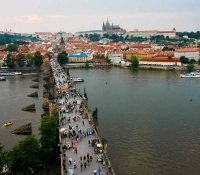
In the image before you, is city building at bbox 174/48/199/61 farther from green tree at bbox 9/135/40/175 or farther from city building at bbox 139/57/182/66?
green tree at bbox 9/135/40/175

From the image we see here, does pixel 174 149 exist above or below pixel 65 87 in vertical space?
below

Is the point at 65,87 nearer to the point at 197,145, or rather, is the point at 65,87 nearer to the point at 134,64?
the point at 197,145

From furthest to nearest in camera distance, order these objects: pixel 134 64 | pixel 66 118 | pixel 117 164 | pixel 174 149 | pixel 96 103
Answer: pixel 134 64
pixel 96 103
pixel 66 118
pixel 174 149
pixel 117 164

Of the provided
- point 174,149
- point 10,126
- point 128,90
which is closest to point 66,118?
point 10,126

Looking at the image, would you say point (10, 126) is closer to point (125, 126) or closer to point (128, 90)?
point (125, 126)

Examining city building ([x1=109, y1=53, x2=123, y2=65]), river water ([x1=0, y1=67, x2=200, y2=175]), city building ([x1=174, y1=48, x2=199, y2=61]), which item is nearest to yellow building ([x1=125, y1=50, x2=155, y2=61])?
city building ([x1=109, y1=53, x2=123, y2=65])

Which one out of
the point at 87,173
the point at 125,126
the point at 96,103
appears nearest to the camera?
the point at 87,173

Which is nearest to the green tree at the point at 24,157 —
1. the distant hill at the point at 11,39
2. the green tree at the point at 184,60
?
the green tree at the point at 184,60

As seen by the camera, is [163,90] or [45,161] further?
[163,90]
